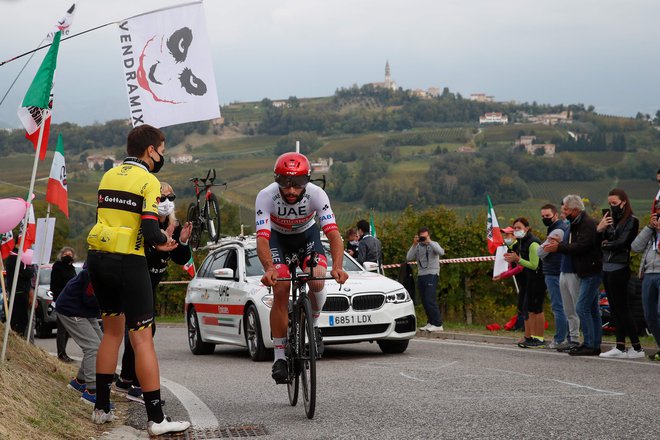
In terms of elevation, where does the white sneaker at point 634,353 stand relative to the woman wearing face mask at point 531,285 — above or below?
below

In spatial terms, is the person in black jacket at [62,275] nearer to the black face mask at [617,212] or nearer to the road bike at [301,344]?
the road bike at [301,344]

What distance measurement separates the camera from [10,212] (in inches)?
416

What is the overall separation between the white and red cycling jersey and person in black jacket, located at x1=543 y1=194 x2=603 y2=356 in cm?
606

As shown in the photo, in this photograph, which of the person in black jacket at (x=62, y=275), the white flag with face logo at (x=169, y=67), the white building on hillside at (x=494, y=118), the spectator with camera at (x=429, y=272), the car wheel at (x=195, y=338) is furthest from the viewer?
the white building on hillside at (x=494, y=118)

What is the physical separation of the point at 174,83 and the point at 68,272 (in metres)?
3.76

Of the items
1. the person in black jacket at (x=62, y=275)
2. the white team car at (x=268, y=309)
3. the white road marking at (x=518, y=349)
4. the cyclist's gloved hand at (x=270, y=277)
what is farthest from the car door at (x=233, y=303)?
the cyclist's gloved hand at (x=270, y=277)

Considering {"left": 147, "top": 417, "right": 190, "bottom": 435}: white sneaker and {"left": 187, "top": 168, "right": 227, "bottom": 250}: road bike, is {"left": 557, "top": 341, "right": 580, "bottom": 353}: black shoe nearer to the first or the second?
{"left": 147, "top": 417, "right": 190, "bottom": 435}: white sneaker

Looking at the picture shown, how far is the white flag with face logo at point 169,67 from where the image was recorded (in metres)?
13.5

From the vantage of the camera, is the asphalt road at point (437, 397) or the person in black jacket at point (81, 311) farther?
the person in black jacket at point (81, 311)

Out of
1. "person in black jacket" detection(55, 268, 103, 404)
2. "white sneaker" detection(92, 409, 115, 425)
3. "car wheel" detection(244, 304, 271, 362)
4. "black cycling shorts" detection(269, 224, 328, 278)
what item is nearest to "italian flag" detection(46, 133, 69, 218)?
"car wheel" detection(244, 304, 271, 362)

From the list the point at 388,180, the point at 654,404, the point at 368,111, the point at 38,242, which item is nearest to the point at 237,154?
the point at 388,180

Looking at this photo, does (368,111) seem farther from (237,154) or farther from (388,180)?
(388,180)

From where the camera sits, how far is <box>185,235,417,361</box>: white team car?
47.7ft

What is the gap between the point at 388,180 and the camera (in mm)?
105750
